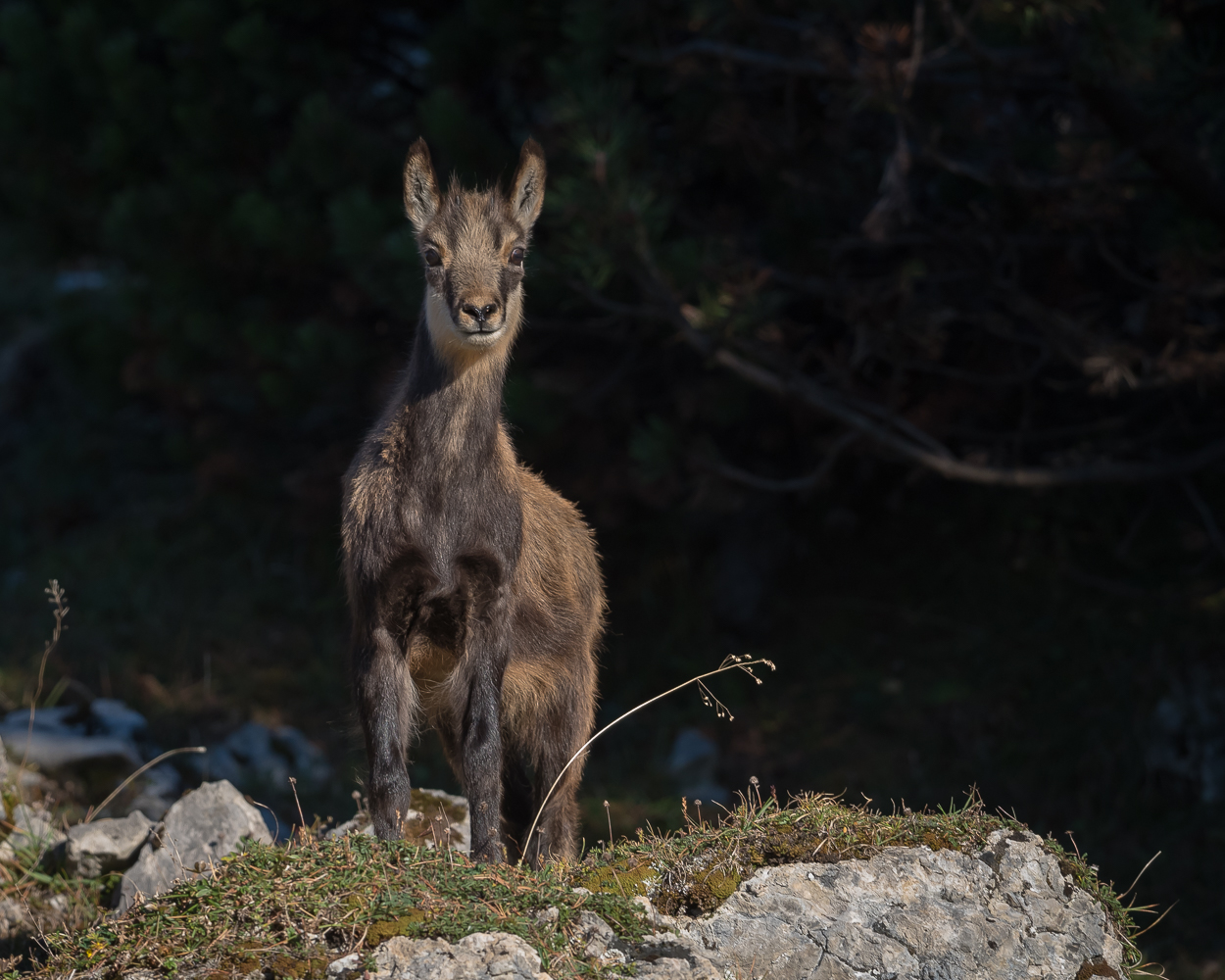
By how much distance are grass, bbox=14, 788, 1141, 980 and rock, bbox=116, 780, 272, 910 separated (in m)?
1.29

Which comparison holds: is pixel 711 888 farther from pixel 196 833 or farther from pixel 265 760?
pixel 265 760

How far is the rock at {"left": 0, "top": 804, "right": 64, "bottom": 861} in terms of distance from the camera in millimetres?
5043

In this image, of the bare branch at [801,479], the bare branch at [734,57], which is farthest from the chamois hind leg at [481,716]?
the bare branch at [734,57]

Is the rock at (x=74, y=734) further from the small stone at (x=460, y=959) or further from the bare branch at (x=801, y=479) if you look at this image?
the small stone at (x=460, y=959)

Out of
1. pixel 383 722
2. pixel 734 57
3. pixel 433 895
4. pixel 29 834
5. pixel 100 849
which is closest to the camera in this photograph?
pixel 433 895

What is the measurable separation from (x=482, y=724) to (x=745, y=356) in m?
3.55

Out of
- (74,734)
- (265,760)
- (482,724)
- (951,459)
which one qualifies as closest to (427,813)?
(482,724)

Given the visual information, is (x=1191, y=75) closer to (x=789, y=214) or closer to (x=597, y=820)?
(x=789, y=214)

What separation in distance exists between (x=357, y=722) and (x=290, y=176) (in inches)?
209

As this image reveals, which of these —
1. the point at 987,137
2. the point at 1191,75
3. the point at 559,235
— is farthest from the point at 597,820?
the point at 1191,75

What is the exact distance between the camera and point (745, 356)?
7.18 meters

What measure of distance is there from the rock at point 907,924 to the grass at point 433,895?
0.07 m

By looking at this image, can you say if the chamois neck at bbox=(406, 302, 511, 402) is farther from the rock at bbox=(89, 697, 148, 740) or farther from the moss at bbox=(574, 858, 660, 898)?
the rock at bbox=(89, 697, 148, 740)

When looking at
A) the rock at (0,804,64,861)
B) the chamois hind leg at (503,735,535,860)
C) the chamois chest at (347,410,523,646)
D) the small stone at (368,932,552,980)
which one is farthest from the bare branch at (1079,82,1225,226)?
the rock at (0,804,64,861)
